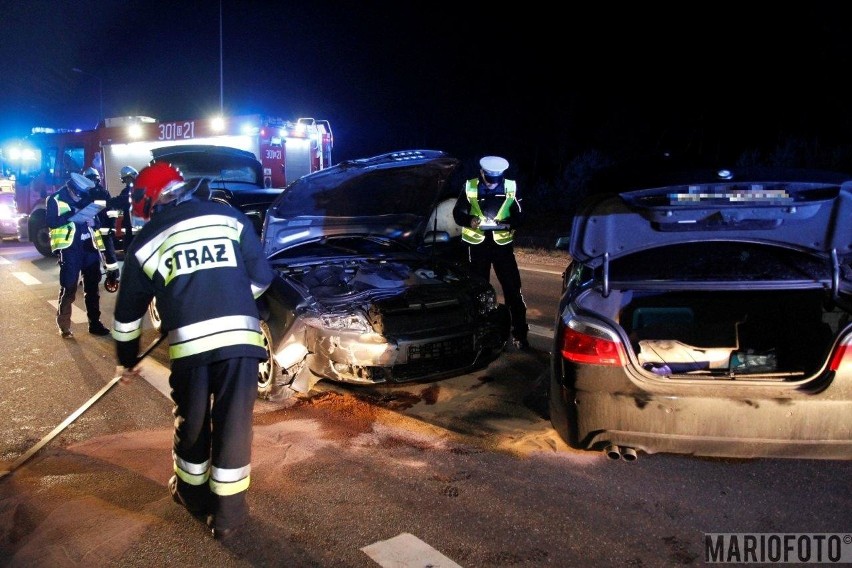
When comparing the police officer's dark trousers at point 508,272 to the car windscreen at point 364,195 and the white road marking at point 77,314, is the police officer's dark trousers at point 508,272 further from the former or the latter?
the white road marking at point 77,314

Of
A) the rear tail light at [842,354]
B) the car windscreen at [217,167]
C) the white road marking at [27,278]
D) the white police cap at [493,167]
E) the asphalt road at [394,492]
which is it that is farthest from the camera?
the car windscreen at [217,167]

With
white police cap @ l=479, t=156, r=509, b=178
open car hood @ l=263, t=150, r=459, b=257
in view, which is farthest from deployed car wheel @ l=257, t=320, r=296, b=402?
white police cap @ l=479, t=156, r=509, b=178

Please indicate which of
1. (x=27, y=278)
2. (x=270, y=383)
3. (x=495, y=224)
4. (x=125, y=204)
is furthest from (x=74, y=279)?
(x=27, y=278)

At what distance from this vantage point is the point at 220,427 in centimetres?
314

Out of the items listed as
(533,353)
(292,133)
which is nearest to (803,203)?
(533,353)

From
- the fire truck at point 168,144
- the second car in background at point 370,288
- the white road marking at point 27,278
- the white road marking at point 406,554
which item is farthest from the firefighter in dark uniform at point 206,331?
the fire truck at point 168,144

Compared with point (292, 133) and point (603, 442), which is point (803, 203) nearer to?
point (603, 442)

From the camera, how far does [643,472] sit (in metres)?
3.79

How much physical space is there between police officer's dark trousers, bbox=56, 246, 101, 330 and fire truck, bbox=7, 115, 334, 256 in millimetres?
6469

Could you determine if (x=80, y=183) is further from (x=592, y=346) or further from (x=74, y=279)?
(x=592, y=346)

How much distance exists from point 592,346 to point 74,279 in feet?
19.2

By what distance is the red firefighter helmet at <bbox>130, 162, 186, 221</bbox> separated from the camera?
330cm

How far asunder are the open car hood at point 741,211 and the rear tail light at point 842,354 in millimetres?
437

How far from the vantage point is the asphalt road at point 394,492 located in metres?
3.03
